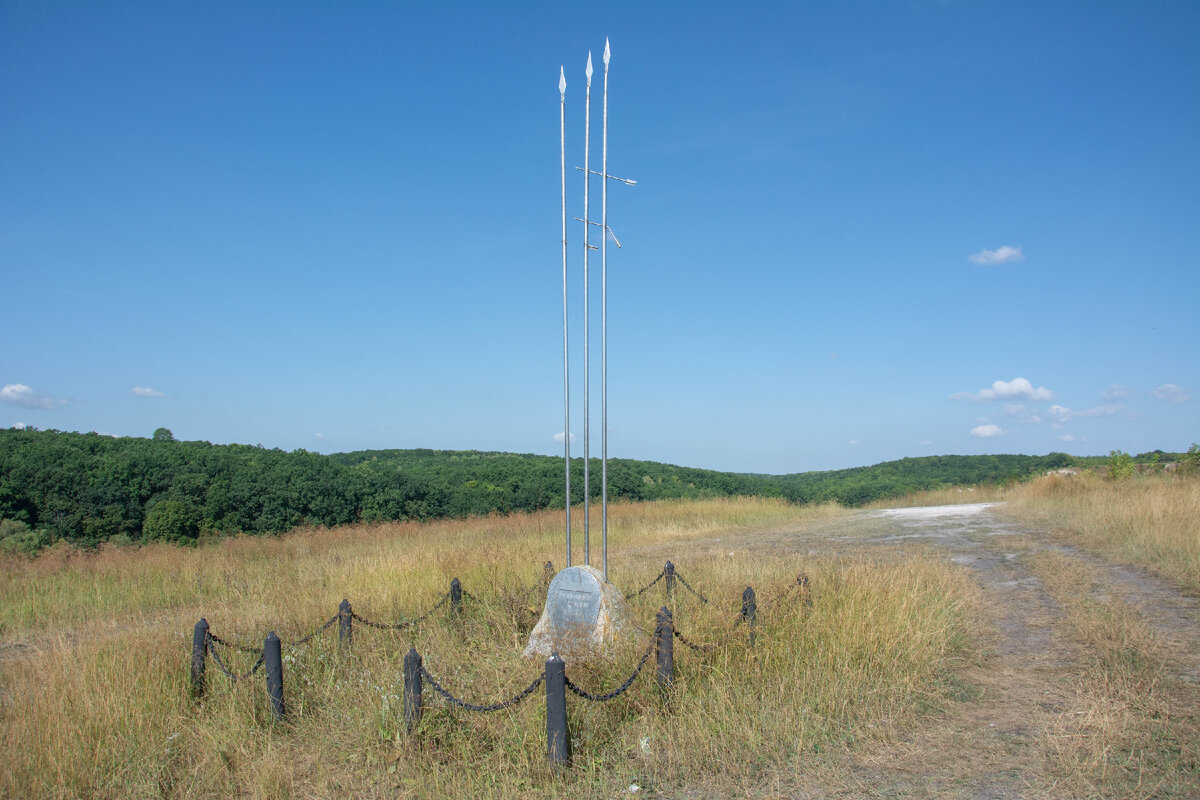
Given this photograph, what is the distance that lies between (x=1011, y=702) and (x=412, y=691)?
4670 mm

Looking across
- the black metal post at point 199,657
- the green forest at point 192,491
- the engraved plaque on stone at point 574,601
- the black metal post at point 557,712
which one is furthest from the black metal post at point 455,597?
the green forest at point 192,491

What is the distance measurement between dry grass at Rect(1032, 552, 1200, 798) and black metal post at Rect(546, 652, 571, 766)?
3070 millimetres

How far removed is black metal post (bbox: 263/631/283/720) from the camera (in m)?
5.83

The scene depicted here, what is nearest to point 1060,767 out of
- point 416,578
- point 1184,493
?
point 416,578

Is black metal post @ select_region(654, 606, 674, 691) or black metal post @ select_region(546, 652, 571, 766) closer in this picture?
black metal post @ select_region(546, 652, 571, 766)

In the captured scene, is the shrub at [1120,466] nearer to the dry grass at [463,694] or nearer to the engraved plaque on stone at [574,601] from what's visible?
the dry grass at [463,694]

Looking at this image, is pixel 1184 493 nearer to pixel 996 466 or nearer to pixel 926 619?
pixel 926 619

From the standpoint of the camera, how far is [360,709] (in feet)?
18.2

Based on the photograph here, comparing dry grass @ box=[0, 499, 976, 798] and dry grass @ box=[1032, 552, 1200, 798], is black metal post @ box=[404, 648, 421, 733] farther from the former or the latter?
dry grass @ box=[1032, 552, 1200, 798]

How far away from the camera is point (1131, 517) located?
13422mm

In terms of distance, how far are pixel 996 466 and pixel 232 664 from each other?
2270 inches

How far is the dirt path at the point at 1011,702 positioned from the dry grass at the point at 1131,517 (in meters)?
0.60

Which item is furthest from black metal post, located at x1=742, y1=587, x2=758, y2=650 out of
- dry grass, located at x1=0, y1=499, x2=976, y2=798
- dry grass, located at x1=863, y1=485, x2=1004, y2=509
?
dry grass, located at x1=863, y1=485, x2=1004, y2=509

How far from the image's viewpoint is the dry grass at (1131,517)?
10719 millimetres
